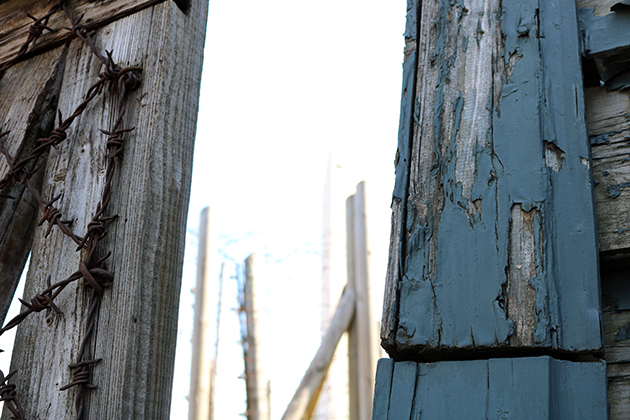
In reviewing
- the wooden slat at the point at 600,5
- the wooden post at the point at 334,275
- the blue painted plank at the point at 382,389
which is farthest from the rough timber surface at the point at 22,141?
the wooden post at the point at 334,275

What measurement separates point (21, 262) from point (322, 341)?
180 cm

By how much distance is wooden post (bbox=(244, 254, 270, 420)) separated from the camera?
343cm

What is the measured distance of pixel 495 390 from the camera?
0.72 m

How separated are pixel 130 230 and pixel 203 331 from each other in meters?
2.73

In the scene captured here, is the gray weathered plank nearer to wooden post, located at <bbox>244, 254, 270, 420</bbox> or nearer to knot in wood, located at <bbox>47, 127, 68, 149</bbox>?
knot in wood, located at <bbox>47, 127, 68, 149</bbox>

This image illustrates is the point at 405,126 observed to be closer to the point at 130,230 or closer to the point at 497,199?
the point at 497,199

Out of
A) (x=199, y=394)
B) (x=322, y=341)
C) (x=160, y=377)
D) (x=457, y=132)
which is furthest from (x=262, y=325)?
(x=457, y=132)

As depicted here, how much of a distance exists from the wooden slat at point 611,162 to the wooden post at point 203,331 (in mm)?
3020

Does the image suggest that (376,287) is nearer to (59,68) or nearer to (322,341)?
(322,341)

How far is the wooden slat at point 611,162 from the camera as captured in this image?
0.80m

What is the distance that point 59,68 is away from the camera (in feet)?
4.41

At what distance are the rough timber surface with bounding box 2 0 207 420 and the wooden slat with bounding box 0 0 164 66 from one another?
0.03m

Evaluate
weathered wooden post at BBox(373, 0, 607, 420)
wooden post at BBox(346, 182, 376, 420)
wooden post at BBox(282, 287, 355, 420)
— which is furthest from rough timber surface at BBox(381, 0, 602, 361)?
wooden post at BBox(346, 182, 376, 420)

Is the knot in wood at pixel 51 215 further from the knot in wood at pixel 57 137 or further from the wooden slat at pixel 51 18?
the wooden slat at pixel 51 18
